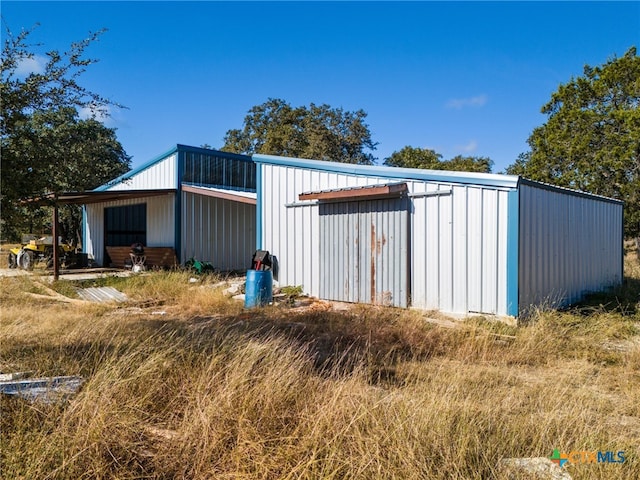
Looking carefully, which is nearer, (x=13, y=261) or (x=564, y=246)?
(x=564, y=246)

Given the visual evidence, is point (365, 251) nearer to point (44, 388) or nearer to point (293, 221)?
point (293, 221)

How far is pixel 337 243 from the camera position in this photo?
9398 mm

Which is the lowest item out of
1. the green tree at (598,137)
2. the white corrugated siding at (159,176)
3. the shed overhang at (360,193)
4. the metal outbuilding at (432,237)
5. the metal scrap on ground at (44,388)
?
the metal scrap on ground at (44,388)

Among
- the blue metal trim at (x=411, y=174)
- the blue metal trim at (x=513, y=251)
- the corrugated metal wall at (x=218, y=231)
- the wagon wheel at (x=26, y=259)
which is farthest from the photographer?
the wagon wheel at (x=26, y=259)

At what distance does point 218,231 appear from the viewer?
1548cm

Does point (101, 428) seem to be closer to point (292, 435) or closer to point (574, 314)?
point (292, 435)

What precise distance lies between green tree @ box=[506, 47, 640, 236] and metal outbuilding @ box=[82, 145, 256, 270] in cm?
1474

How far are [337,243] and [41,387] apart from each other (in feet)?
21.6

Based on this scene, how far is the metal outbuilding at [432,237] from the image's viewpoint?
712cm

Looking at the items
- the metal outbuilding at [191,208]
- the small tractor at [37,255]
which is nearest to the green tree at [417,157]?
the metal outbuilding at [191,208]

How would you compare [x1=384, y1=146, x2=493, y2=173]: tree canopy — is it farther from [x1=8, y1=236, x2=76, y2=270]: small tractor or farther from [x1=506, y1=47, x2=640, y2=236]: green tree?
[x1=8, y1=236, x2=76, y2=270]: small tractor

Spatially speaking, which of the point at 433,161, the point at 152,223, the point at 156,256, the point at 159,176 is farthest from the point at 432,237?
the point at 433,161

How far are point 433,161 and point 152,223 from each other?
24.6 meters

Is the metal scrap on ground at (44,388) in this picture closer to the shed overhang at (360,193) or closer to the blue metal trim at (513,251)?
the blue metal trim at (513,251)
